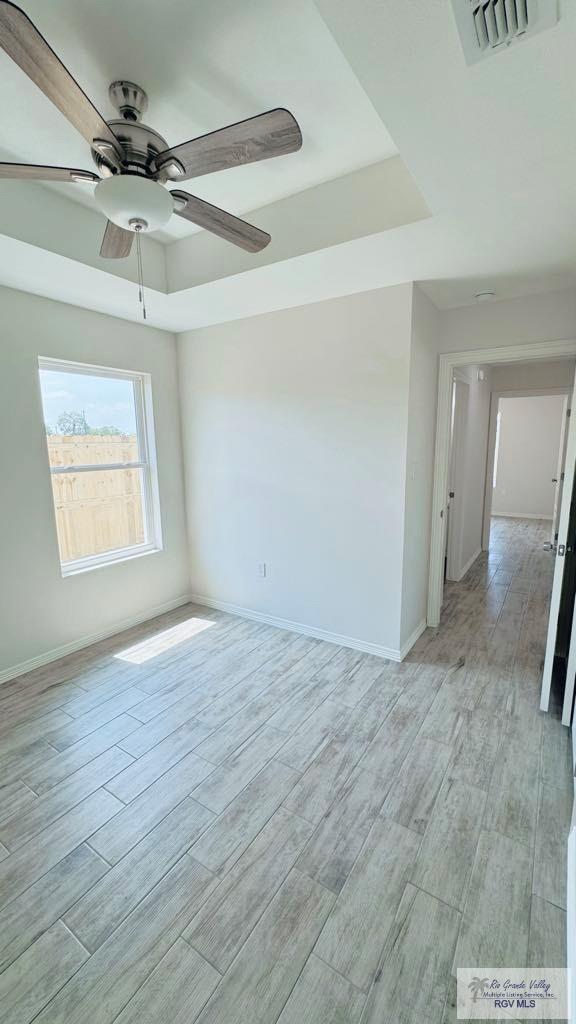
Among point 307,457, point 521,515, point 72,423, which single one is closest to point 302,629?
point 307,457

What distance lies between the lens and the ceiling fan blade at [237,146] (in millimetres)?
1161

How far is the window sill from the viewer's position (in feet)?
10.4

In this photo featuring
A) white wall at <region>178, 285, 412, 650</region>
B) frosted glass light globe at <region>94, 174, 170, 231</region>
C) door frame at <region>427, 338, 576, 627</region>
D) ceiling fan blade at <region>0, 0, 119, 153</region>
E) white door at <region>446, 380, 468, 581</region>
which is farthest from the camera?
white door at <region>446, 380, 468, 581</region>

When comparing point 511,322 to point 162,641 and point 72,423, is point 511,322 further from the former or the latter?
point 162,641

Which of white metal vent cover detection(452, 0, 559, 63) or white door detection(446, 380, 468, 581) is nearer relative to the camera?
white metal vent cover detection(452, 0, 559, 63)

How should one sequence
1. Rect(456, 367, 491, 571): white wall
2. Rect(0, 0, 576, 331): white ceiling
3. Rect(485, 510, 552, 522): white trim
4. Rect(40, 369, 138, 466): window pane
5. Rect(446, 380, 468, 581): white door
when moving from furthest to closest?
Rect(485, 510, 552, 522): white trim
Rect(456, 367, 491, 571): white wall
Rect(446, 380, 468, 581): white door
Rect(40, 369, 138, 466): window pane
Rect(0, 0, 576, 331): white ceiling

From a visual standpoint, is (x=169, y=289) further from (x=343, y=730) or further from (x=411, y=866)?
(x=411, y=866)

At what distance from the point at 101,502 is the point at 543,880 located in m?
3.42

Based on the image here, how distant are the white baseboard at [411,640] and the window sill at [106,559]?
230cm

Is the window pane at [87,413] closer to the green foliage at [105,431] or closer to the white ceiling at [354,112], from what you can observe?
the green foliage at [105,431]

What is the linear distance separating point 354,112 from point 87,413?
8.45 feet

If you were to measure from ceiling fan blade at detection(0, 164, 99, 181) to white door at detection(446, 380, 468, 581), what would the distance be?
3.62m

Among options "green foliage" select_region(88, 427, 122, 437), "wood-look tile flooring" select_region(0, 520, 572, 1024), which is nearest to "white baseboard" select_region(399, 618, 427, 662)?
"wood-look tile flooring" select_region(0, 520, 572, 1024)

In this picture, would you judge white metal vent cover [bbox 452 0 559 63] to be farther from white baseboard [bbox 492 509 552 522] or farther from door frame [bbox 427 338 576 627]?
white baseboard [bbox 492 509 552 522]
